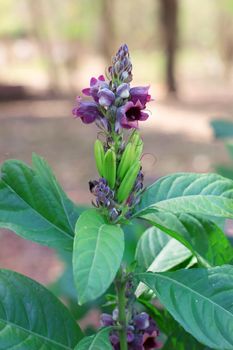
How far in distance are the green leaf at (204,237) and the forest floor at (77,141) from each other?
4105 mm

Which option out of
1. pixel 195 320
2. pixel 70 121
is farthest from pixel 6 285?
pixel 70 121

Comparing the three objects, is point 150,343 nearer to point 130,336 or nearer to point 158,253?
point 130,336

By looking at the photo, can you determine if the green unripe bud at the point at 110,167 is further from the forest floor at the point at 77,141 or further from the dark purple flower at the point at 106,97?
the forest floor at the point at 77,141

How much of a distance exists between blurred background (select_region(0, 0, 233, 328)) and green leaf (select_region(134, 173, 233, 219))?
4226 millimetres

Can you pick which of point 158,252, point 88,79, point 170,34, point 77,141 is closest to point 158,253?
point 158,252

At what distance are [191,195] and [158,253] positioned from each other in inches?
8.5

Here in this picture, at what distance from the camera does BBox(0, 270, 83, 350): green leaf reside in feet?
2.35

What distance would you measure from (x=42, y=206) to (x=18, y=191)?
0.04 metres

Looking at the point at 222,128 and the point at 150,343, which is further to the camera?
the point at 222,128

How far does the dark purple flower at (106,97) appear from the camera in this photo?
2.47 feet

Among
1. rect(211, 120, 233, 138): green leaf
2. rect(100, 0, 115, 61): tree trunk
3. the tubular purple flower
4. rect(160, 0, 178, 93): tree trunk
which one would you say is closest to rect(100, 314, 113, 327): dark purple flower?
the tubular purple flower

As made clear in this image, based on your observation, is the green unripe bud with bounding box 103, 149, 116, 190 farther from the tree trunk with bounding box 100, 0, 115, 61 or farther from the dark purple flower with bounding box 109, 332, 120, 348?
the tree trunk with bounding box 100, 0, 115, 61

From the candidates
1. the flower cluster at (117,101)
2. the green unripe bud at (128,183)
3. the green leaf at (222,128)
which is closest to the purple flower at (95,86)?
the flower cluster at (117,101)

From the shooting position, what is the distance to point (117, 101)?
2.49 ft
